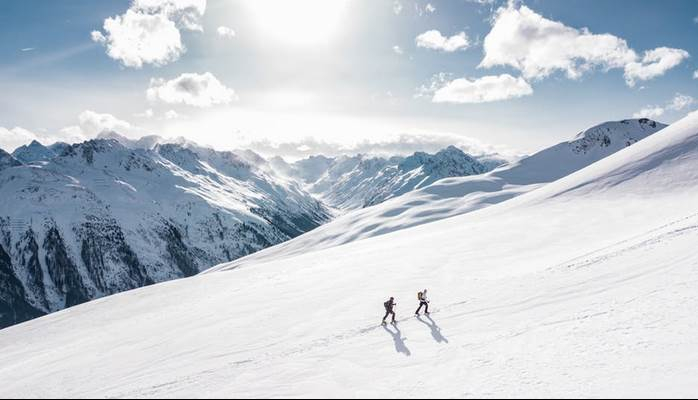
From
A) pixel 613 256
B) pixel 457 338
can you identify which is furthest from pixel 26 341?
pixel 613 256

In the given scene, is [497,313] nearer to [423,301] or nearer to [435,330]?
[435,330]

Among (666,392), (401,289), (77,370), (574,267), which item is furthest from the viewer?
(401,289)

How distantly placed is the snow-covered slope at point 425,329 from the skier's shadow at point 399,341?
0.36ft

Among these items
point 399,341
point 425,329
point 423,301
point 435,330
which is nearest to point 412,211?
point 423,301

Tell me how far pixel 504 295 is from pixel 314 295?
42.5ft

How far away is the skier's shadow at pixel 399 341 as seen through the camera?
60.2 ft

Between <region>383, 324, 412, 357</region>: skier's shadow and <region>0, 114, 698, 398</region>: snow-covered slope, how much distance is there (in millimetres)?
111

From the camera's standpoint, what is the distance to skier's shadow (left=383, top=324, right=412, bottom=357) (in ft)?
60.2

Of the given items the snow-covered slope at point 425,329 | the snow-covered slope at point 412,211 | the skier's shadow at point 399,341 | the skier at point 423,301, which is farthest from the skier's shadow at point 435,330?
Answer: the snow-covered slope at point 412,211

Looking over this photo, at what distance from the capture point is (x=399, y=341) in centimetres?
1970

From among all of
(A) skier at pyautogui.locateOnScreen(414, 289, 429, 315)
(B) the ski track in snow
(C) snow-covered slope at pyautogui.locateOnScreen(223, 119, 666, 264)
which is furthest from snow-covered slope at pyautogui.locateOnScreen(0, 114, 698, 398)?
(C) snow-covered slope at pyautogui.locateOnScreen(223, 119, 666, 264)

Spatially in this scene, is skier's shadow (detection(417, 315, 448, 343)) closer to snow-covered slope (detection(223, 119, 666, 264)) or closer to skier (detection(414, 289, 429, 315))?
skier (detection(414, 289, 429, 315))

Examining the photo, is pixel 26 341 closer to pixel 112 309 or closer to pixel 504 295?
pixel 112 309

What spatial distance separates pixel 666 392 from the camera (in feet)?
44.8
